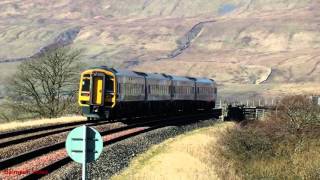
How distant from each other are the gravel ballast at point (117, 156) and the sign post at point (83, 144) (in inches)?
223

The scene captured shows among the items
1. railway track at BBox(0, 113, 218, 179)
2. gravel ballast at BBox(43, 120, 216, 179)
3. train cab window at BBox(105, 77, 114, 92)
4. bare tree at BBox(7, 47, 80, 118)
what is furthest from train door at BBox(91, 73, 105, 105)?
bare tree at BBox(7, 47, 80, 118)

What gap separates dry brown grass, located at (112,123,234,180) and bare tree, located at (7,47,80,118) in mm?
29123

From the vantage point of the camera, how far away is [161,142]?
30.2m

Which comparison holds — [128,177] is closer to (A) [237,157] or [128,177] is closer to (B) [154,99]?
(A) [237,157]

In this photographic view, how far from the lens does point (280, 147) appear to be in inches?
1666

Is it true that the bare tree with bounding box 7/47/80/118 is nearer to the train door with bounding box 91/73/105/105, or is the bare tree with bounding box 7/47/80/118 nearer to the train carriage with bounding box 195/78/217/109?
the train carriage with bounding box 195/78/217/109

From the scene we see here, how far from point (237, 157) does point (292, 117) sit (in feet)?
56.7

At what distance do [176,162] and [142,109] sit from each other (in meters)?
21.0

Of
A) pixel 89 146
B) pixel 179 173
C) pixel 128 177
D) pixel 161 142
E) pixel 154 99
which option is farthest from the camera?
pixel 154 99

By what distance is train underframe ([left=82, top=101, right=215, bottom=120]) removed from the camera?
126 feet

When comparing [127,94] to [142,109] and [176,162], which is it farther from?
[176,162]

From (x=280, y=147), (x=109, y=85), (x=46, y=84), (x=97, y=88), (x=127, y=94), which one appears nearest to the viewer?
(x=109, y=85)

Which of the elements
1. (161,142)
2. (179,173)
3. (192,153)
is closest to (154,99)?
(161,142)

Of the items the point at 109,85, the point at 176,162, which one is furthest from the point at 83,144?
the point at 109,85
